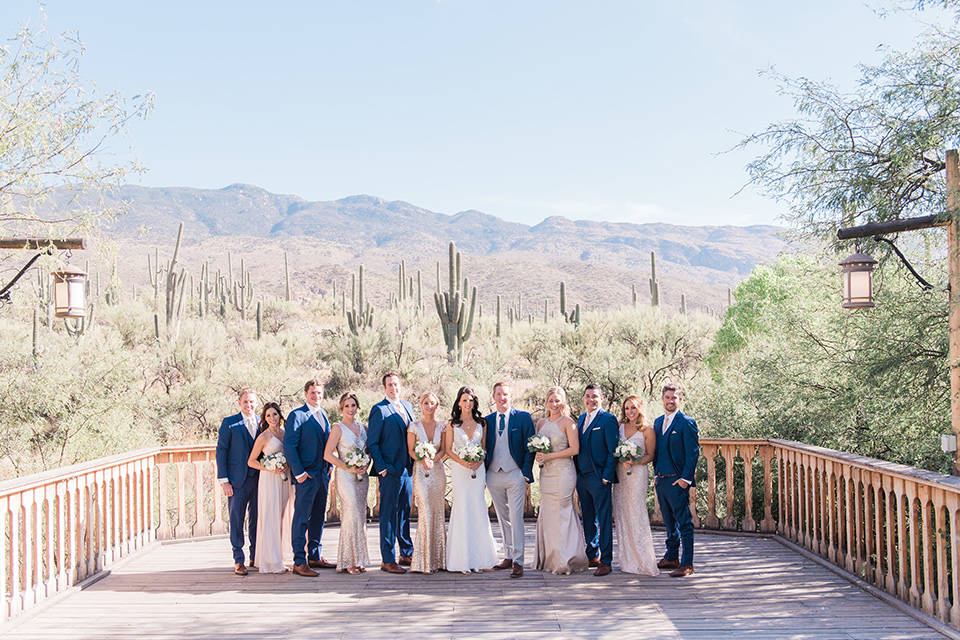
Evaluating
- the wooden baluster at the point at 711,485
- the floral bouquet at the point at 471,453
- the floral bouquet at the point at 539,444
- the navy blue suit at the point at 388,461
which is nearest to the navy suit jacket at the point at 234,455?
the navy blue suit at the point at 388,461

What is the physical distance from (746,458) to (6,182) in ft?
24.4

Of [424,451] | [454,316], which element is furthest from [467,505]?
[454,316]

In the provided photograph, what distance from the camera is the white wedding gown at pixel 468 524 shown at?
6188 millimetres

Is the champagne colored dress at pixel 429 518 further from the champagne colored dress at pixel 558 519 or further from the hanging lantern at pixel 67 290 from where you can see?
the hanging lantern at pixel 67 290

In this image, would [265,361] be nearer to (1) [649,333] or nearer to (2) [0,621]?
(1) [649,333]

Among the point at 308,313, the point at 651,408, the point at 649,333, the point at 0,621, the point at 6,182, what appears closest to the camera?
the point at 0,621

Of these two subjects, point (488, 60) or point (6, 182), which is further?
point (488, 60)

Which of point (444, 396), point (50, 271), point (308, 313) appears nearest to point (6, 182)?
point (50, 271)

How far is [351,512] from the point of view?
20.4 feet

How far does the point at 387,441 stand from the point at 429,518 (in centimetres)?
76

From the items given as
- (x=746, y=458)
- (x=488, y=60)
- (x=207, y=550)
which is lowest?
(x=207, y=550)

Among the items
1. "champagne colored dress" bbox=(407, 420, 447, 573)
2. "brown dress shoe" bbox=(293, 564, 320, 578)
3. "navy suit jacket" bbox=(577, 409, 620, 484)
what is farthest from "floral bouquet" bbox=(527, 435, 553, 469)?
"brown dress shoe" bbox=(293, 564, 320, 578)

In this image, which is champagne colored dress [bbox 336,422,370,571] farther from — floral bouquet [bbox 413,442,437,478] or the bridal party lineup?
floral bouquet [bbox 413,442,437,478]

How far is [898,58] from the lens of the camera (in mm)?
6324
